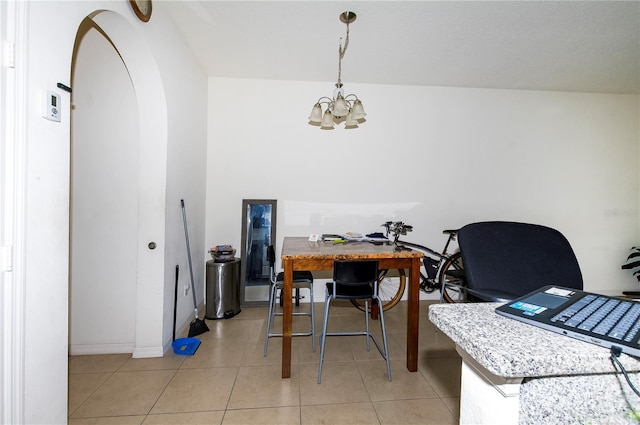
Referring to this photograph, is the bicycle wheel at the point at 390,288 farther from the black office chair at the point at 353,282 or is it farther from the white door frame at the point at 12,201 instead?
the white door frame at the point at 12,201

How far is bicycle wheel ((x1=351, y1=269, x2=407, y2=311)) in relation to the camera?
3471 millimetres

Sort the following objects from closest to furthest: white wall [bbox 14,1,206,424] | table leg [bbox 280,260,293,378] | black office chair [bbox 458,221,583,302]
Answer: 1. white wall [bbox 14,1,206,424]
2. black office chair [bbox 458,221,583,302]
3. table leg [bbox 280,260,293,378]

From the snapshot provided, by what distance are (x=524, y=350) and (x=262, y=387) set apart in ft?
6.41

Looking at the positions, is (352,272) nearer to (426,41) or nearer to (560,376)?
(560,376)

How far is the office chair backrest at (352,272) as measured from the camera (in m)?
2.06

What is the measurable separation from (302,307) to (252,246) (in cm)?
102

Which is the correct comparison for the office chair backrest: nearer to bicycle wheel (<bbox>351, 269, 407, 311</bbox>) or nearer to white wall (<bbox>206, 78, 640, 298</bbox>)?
bicycle wheel (<bbox>351, 269, 407, 311</bbox>)

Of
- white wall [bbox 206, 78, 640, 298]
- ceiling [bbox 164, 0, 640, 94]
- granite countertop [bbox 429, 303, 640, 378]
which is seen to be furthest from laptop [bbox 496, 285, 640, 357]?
white wall [bbox 206, 78, 640, 298]

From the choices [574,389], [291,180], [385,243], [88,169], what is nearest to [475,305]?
[574,389]

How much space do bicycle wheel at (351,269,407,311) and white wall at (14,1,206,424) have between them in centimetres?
230

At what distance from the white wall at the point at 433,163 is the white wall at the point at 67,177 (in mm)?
692

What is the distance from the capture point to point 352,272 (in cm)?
206

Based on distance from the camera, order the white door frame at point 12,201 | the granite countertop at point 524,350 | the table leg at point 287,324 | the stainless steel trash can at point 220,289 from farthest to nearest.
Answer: the stainless steel trash can at point 220,289, the table leg at point 287,324, the white door frame at point 12,201, the granite countertop at point 524,350

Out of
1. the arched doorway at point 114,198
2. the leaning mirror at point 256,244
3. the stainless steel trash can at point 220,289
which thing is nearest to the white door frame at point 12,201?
the arched doorway at point 114,198
